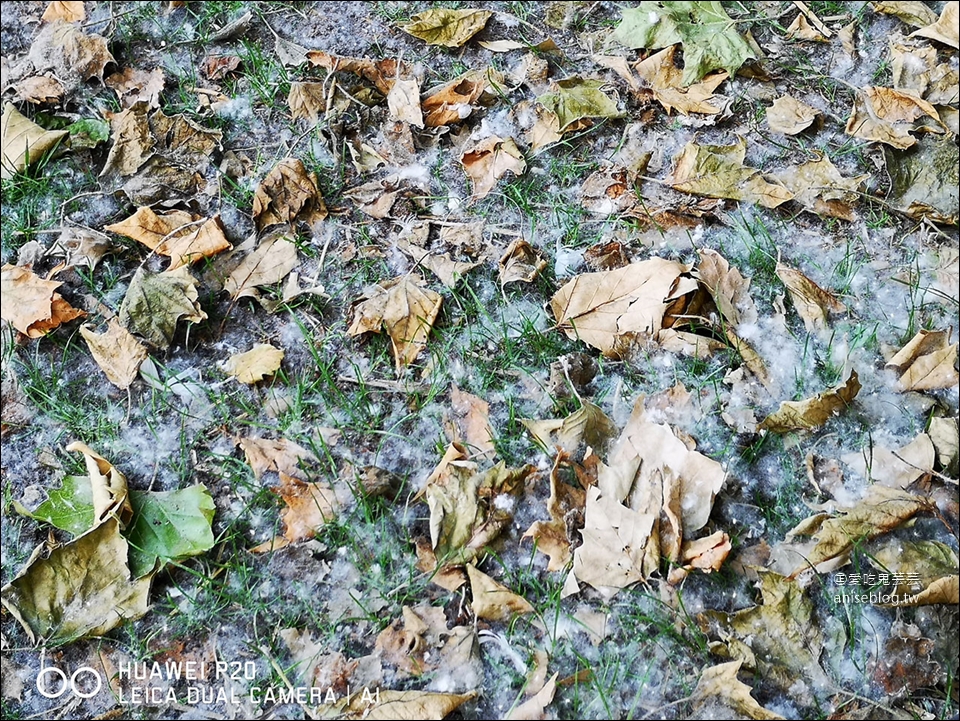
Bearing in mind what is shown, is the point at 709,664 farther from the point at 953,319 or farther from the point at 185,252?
the point at 185,252

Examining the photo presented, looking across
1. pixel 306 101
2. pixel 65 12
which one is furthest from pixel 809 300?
pixel 65 12

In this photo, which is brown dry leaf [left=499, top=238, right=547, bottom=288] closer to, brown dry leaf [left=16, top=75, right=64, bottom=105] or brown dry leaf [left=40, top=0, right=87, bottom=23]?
brown dry leaf [left=16, top=75, right=64, bottom=105]

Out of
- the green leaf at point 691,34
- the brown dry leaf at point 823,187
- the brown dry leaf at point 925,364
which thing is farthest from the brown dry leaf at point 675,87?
the brown dry leaf at point 925,364

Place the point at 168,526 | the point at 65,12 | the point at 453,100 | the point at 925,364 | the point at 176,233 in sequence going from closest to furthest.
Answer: the point at 168,526, the point at 925,364, the point at 176,233, the point at 453,100, the point at 65,12

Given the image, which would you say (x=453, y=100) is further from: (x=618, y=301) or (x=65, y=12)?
(x=65, y=12)

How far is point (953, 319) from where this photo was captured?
2191 millimetres

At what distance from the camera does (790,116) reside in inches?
102

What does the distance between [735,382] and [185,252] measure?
147 cm

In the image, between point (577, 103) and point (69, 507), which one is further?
point (577, 103)

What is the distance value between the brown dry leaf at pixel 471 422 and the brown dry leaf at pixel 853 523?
0.70m

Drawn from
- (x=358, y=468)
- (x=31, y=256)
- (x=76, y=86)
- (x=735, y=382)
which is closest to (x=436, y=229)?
(x=358, y=468)

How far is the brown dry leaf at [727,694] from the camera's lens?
1.70 meters

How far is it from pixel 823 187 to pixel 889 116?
36 centimetres

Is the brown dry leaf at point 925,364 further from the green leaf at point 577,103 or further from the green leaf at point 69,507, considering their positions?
the green leaf at point 69,507
